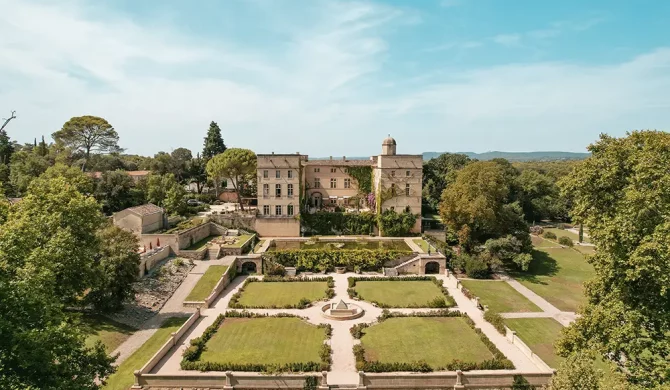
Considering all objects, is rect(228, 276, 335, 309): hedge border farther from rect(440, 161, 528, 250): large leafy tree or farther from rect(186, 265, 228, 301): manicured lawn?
rect(440, 161, 528, 250): large leafy tree

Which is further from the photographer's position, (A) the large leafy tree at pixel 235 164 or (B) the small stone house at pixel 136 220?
(A) the large leafy tree at pixel 235 164

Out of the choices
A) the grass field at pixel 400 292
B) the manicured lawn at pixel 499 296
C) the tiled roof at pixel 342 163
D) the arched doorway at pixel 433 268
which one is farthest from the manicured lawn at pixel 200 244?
the manicured lawn at pixel 499 296

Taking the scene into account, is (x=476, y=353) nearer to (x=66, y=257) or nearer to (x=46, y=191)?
(x=66, y=257)

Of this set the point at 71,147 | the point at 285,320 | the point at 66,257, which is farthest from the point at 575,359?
the point at 71,147

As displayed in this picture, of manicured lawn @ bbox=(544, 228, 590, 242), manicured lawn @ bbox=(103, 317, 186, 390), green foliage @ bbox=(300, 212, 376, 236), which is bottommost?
manicured lawn @ bbox=(103, 317, 186, 390)

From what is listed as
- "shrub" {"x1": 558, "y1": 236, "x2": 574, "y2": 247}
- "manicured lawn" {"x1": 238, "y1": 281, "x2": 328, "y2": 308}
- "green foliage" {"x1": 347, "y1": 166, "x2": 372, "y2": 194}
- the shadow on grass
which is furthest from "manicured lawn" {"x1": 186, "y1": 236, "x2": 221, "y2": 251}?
"shrub" {"x1": 558, "y1": 236, "x2": 574, "y2": 247}

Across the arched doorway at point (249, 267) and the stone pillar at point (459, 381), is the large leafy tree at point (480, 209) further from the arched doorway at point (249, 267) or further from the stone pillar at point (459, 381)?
the stone pillar at point (459, 381)

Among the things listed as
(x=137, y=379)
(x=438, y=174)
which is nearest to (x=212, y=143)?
(x=438, y=174)
